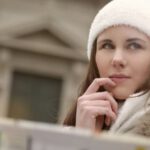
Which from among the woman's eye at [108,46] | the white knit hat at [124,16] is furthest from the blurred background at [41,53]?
the woman's eye at [108,46]

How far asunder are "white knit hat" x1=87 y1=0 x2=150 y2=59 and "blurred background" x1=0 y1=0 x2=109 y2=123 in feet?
28.3

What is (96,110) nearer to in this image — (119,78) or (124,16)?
(119,78)

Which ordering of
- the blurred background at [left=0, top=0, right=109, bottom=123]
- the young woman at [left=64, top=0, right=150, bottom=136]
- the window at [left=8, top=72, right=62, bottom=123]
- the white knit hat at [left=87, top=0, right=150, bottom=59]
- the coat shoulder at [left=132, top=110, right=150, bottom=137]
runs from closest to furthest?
the coat shoulder at [left=132, top=110, right=150, bottom=137]
the young woman at [left=64, top=0, right=150, bottom=136]
the white knit hat at [left=87, top=0, right=150, bottom=59]
the blurred background at [left=0, top=0, right=109, bottom=123]
the window at [left=8, top=72, right=62, bottom=123]

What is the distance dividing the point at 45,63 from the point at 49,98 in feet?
2.12

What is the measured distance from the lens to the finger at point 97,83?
112cm

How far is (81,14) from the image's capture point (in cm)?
1038

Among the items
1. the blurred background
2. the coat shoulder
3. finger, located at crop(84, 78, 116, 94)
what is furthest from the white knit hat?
the blurred background

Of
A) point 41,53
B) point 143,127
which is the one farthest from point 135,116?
point 41,53

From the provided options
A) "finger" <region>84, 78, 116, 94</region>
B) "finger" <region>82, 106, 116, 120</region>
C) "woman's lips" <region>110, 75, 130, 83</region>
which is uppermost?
"woman's lips" <region>110, 75, 130, 83</region>

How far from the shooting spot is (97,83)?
1.13 m

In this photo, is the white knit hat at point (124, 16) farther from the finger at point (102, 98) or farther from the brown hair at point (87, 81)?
the finger at point (102, 98)

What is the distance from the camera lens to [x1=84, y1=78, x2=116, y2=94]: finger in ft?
3.67

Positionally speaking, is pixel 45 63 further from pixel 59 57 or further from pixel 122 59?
pixel 122 59

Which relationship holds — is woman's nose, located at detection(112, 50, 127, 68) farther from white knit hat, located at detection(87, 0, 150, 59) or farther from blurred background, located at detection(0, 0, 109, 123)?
blurred background, located at detection(0, 0, 109, 123)
